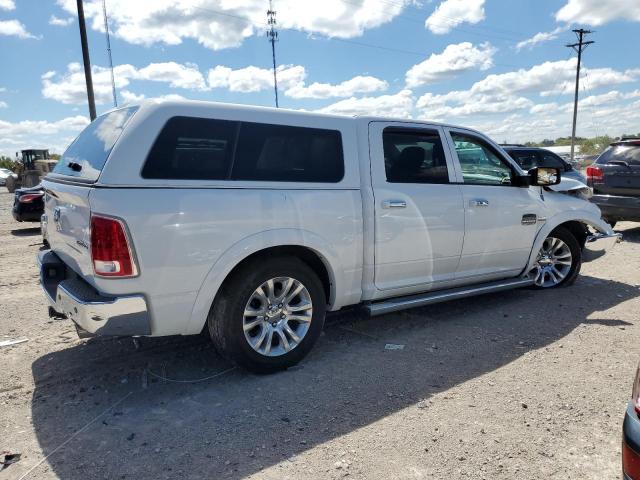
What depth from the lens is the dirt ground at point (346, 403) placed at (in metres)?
2.71

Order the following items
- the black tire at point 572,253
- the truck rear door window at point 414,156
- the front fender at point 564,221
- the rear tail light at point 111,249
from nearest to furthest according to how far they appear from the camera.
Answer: the rear tail light at point 111,249
the truck rear door window at point 414,156
the front fender at point 564,221
the black tire at point 572,253

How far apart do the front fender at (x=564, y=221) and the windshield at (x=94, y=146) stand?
4.27 meters

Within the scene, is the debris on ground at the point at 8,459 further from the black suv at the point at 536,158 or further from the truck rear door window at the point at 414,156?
the black suv at the point at 536,158

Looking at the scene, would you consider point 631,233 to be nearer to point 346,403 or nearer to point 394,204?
point 394,204

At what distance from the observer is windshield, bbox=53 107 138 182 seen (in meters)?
3.28

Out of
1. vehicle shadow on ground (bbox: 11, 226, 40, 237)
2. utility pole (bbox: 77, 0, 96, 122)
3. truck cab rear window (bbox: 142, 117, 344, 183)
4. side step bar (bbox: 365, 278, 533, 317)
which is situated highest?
utility pole (bbox: 77, 0, 96, 122)

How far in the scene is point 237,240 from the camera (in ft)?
11.1

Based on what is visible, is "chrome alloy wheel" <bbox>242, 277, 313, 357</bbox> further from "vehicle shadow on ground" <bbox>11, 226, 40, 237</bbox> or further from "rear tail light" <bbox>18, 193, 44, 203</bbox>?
"vehicle shadow on ground" <bbox>11, 226, 40, 237</bbox>

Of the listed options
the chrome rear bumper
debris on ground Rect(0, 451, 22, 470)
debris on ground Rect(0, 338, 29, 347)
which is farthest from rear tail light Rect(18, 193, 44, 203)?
the chrome rear bumper

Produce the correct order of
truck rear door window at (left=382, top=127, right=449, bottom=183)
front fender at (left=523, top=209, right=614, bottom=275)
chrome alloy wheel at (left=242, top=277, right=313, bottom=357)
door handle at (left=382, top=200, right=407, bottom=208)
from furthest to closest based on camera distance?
front fender at (left=523, top=209, right=614, bottom=275), truck rear door window at (left=382, top=127, right=449, bottom=183), door handle at (left=382, top=200, right=407, bottom=208), chrome alloy wheel at (left=242, top=277, right=313, bottom=357)

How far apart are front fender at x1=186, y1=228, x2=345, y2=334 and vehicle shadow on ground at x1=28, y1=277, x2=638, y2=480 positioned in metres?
0.58

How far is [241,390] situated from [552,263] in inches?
162

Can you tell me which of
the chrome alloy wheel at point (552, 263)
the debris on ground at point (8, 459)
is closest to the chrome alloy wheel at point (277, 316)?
the debris on ground at point (8, 459)

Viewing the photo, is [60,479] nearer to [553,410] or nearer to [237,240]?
[237,240]
